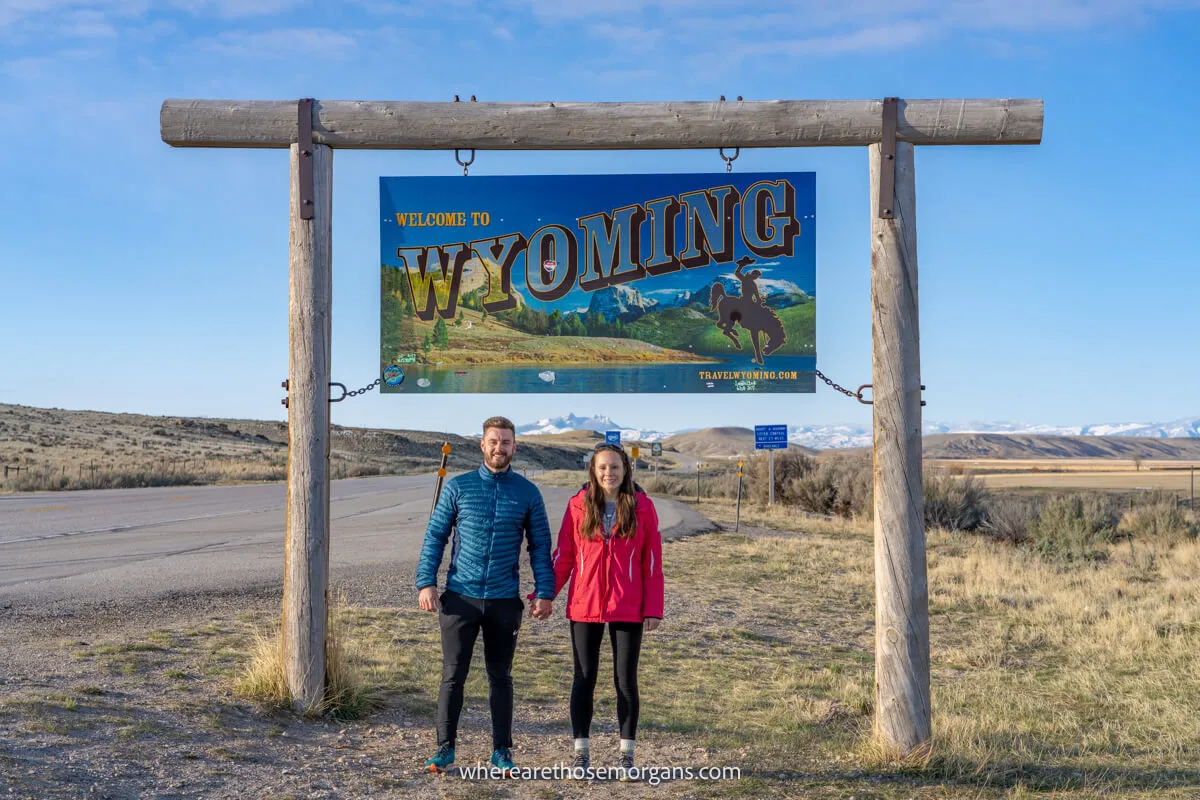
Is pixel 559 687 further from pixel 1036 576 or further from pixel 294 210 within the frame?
pixel 1036 576

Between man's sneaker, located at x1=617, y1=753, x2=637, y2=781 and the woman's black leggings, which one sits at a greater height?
the woman's black leggings

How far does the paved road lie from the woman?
7137 millimetres

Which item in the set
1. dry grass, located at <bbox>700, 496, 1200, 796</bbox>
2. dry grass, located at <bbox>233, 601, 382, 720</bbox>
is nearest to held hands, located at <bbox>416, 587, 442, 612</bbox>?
dry grass, located at <bbox>233, 601, 382, 720</bbox>

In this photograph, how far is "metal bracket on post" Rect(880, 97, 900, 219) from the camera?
5.79 meters

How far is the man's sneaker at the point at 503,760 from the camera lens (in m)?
5.24

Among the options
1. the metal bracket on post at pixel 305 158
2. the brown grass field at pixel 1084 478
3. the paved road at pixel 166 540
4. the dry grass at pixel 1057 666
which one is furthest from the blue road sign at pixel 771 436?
the metal bracket on post at pixel 305 158

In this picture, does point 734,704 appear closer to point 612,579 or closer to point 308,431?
point 612,579

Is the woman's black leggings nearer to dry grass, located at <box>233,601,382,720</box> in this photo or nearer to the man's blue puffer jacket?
the man's blue puffer jacket

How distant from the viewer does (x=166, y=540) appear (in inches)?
647

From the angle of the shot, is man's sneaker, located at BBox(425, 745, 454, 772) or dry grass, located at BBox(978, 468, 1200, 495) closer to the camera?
man's sneaker, located at BBox(425, 745, 454, 772)

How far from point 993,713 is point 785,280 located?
3547mm

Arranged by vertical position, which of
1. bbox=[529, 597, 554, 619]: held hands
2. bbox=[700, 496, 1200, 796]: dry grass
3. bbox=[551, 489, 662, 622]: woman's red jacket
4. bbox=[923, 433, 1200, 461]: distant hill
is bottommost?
bbox=[923, 433, 1200, 461]: distant hill

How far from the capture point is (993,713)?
738 cm

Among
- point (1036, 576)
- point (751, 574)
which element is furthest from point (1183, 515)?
point (751, 574)
